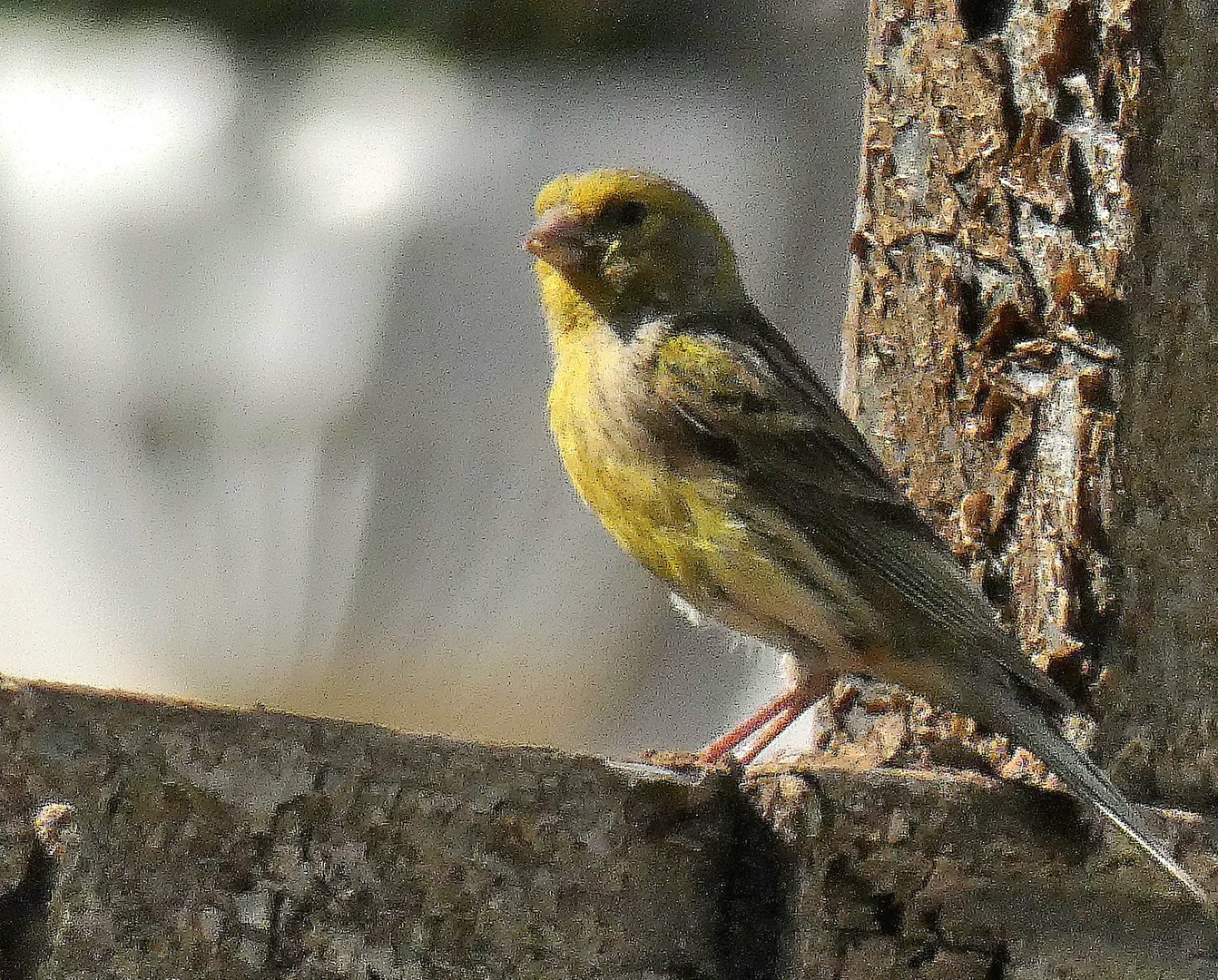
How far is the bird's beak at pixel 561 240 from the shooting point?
3084 mm

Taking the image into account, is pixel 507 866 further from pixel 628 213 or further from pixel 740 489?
pixel 628 213

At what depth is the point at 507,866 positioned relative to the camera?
2121 millimetres

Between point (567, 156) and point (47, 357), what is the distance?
73.6 inches

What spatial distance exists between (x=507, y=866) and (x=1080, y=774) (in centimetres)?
99

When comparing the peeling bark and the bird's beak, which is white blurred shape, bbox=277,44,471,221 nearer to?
the bird's beak

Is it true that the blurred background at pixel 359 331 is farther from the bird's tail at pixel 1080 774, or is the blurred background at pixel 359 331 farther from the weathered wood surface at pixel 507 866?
the weathered wood surface at pixel 507 866

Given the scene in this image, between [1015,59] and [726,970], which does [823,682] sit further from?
[1015,59]

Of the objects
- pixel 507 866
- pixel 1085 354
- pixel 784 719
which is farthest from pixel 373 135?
pixel 507 866

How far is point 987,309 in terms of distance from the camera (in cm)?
315

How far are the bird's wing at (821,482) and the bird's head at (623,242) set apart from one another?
13 cm

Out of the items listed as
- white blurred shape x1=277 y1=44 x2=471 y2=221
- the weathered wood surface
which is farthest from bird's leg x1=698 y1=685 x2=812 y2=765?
white blurred shape x1=277 y1=44 x2=471 y2=221

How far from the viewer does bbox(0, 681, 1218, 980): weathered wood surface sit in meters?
1.84

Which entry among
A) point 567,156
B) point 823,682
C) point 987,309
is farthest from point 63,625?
point 987,309

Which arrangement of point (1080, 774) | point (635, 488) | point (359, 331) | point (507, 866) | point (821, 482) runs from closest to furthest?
point (507, 866)
point (1080, 774)
point (635, 488)
point (821, 482)
point (359, 331)
